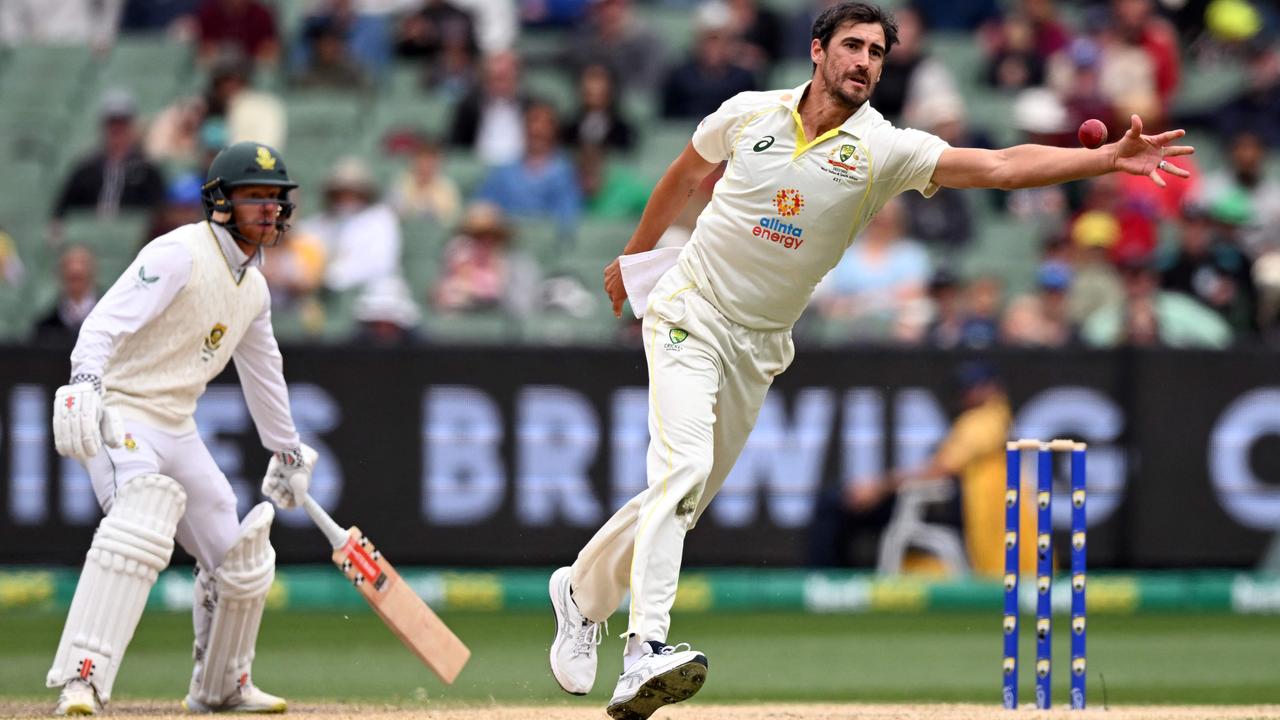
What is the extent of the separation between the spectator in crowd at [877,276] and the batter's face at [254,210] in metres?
4.96

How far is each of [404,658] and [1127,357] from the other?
13.3ft

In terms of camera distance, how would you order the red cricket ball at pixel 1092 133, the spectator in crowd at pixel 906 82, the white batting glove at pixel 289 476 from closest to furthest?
the red cricket ball at pixel 1092 133 → the white batting glove at pixel 289 476 → the spectator in crowd at pixel 906 82

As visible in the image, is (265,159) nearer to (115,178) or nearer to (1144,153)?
(1144,153)

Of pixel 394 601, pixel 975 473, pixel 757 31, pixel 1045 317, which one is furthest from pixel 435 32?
pixel 394 601

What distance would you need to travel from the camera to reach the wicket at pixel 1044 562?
244 inches

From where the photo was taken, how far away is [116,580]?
19.9 ft

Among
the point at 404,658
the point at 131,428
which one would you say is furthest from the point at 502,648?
the point at 131,428

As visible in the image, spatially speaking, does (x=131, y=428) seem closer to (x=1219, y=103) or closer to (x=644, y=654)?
(x=644, y=654)

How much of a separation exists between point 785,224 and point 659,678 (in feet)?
4.39

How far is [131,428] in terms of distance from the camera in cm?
619

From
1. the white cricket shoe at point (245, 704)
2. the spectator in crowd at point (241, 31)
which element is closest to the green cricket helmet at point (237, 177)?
the white cricket shoe at point (245, 704)

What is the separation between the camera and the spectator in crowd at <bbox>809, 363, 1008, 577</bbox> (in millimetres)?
10039

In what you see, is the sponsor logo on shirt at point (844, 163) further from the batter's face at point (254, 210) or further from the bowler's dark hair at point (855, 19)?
the batter's face at point (254, 210)

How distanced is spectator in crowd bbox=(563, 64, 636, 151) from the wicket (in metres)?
6.16
